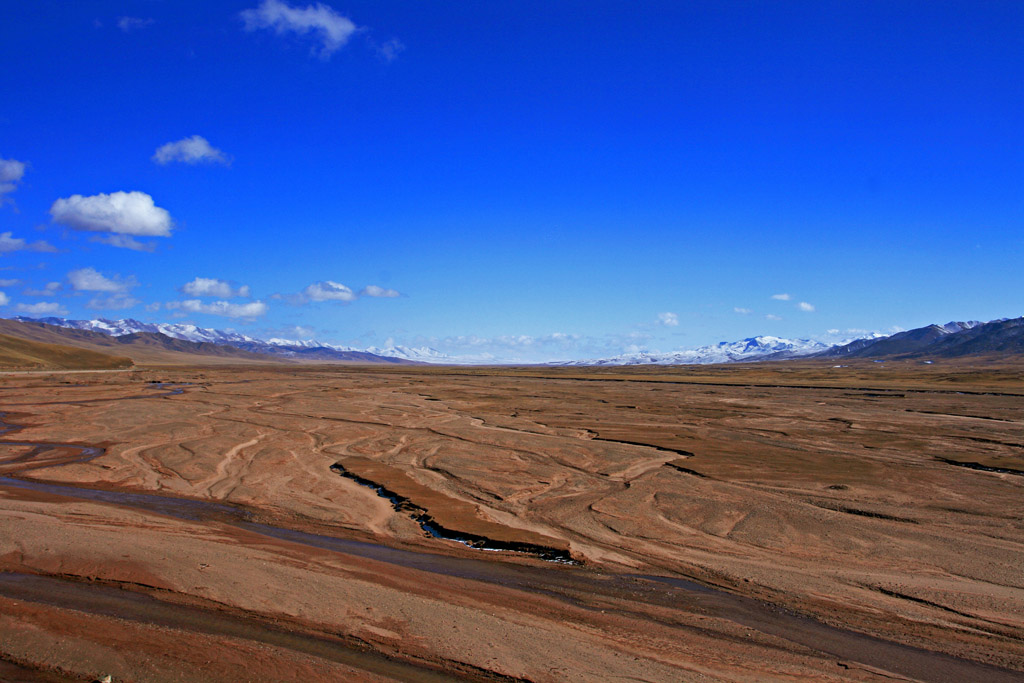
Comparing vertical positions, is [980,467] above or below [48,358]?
below

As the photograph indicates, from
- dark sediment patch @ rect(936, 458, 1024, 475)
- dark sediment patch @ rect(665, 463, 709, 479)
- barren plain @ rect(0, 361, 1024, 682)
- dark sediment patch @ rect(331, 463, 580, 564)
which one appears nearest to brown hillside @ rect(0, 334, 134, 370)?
barren plain @ rect(0, 361, 1024, 682)

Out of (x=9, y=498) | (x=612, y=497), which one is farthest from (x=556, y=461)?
(x=9, y=498)

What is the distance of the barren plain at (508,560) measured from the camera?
7285 millimetres

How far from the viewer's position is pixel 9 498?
14570mm

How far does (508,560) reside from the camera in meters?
11.0

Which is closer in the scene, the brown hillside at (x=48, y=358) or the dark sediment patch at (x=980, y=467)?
the dark sediment patch at (x=980, y=467)

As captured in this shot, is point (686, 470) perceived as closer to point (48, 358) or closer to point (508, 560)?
point (508, 560)

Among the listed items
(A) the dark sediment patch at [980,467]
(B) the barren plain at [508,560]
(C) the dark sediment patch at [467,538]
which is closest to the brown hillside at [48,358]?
(B) the barren plain at [508,560]

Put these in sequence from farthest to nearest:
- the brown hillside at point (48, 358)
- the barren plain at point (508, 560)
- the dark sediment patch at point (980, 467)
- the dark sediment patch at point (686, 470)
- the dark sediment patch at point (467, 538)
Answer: the brown hillside at point (48, 358)
the dark sediment patch at point (980, 467)
the dark sediment patch at point (686, 470)
the dark sediment patch at point (467, 538)
the barren plain at point (508, 560)

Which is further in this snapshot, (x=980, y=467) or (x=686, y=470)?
(x=980, y=467)

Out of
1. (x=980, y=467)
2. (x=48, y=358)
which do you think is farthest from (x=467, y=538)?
(x=48, y=358)

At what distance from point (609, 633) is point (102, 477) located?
16.6 m

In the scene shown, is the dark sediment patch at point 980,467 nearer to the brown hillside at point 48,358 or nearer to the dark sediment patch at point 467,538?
the dark sediment patch at point 467,538

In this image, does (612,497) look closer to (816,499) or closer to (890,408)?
Answer: (816,499)
